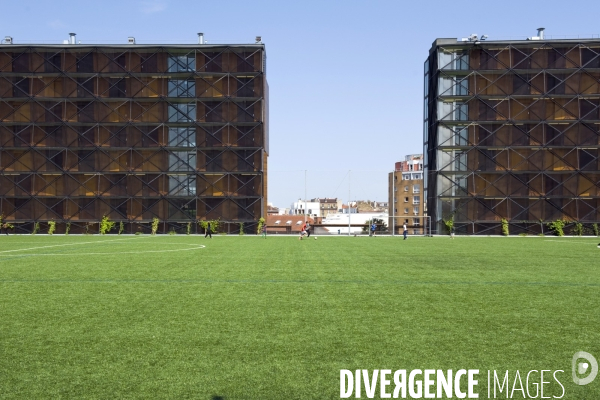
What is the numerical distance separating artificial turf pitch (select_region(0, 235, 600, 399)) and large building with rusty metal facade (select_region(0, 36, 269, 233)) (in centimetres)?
3667

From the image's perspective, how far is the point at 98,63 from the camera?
5050cm

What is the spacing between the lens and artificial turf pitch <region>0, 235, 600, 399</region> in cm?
526

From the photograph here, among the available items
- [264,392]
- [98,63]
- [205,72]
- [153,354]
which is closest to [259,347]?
[153,354]

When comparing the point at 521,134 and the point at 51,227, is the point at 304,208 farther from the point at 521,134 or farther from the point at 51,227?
the point at 51,227

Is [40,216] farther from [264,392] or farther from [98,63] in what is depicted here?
[264,392]

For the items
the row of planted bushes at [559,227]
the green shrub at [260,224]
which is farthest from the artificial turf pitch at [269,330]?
the row of planted bushes at [559,227]

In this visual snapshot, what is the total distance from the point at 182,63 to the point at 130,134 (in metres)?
7.41

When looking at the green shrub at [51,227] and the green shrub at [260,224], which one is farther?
the green shrub at [260,224]

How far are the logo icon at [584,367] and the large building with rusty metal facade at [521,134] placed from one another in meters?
44.8

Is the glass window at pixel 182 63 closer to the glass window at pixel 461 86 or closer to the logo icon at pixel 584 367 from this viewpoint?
the glass window at pixel 461 86

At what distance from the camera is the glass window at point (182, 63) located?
50406 millimetres

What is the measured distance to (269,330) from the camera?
734cm

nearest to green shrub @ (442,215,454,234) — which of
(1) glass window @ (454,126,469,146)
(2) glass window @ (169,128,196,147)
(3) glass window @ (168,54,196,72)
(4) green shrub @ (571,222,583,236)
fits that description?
(1) glass window @ (454,126,469,146)

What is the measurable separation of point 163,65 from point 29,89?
11.5m
